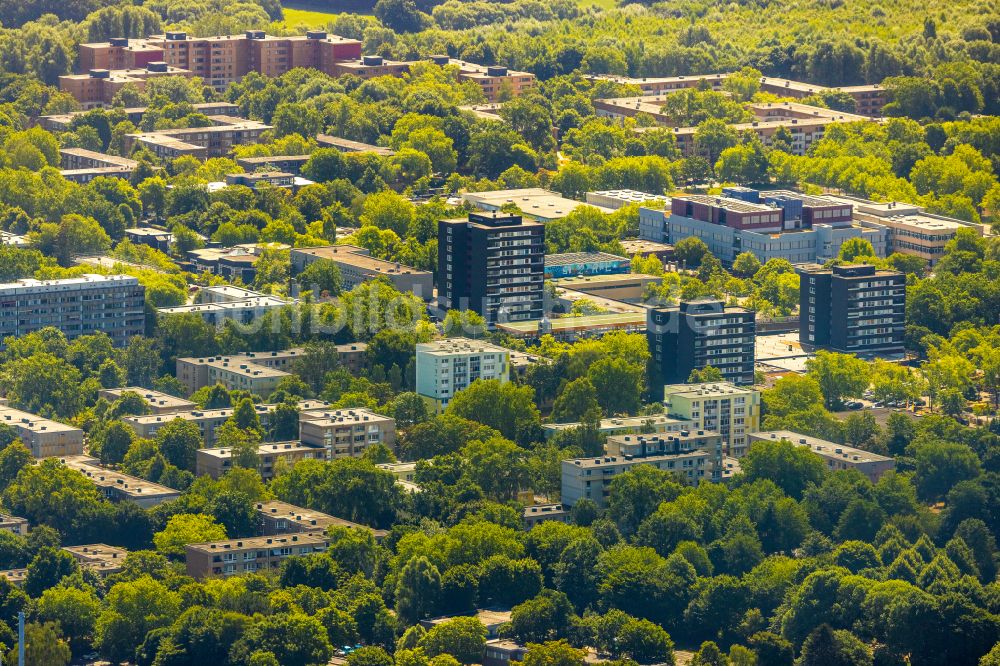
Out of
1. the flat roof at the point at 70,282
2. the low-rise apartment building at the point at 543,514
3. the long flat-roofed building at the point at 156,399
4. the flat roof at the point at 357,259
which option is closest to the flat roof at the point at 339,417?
the long flat-roofed building at the point at 156,399

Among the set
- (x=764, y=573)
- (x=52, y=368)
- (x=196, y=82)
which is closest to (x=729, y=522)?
(x=764, y=573)

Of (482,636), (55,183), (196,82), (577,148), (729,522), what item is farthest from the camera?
(196,82)

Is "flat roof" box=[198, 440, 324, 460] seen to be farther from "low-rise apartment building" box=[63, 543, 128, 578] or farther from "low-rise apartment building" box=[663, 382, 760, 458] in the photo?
"low-rise apartment building" box=[663, 382, 760, 458]

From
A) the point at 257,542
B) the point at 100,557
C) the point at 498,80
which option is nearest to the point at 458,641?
the point at 257,542

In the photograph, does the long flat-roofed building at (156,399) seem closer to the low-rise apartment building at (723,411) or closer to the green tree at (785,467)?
the low-rise apartment building at (723,411)

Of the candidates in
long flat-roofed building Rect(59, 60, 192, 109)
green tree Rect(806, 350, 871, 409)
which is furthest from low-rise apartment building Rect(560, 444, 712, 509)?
long flat-roofed building Rect(59, 60, 192, 109)

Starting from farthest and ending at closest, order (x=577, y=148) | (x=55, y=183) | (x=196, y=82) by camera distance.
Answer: (x=196, y=82) → (x=577, y=148) → (x=55, y=183)

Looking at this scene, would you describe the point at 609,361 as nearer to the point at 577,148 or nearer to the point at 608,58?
the point at 577,148
